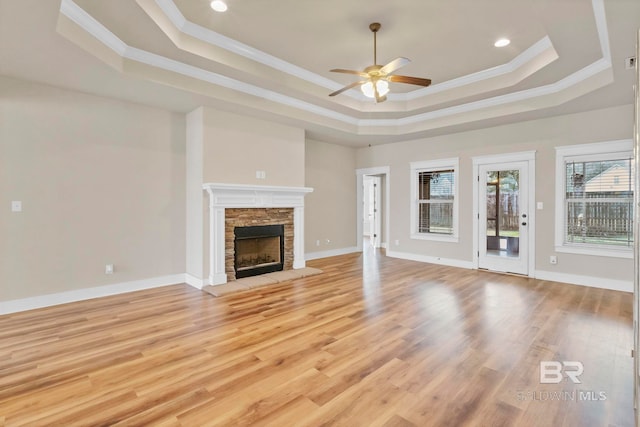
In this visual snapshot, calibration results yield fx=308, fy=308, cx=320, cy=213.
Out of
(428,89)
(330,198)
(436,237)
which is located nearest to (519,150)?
(428,89)

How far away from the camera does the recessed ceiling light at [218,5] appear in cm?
304

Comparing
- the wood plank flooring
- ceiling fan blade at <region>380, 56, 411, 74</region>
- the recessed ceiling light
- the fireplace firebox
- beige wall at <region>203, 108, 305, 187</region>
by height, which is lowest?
the wood plank flooring

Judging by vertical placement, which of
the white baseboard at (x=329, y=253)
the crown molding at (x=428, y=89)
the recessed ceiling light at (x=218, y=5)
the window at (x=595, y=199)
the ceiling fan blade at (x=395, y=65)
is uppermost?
the recessed ceiling light at (x=218, y=5)

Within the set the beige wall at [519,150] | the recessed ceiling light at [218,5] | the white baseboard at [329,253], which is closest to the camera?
the recessed ceiling light at [218,5]

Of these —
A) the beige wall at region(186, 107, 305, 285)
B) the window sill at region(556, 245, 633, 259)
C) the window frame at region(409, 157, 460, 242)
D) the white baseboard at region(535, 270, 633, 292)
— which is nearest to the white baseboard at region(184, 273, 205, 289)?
the beige wall at region(186, 107, 305, 285)

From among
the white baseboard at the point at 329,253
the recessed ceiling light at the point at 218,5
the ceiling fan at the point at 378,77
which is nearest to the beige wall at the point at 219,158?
the recessed ceiling light at the point at 218,5

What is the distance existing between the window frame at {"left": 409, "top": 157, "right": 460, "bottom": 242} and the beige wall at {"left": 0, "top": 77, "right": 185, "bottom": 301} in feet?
15.8

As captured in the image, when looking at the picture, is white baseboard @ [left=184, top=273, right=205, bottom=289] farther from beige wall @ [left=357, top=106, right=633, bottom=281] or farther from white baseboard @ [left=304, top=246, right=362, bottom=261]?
beige wall @ [left=357, top=106, right=633, bottom=281]

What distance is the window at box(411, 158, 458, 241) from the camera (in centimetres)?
649

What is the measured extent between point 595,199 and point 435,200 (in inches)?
104

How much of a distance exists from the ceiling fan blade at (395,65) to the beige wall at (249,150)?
263 cm

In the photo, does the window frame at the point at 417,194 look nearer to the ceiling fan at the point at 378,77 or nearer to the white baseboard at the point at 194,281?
the ceiling fan at the point at 378,77

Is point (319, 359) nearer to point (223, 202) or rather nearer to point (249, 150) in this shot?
point (223, 202)

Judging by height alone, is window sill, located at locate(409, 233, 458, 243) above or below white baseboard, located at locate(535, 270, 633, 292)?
above
